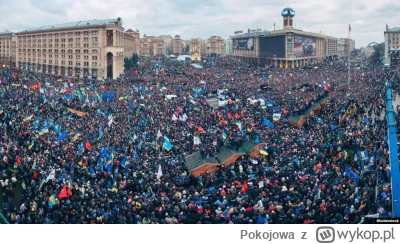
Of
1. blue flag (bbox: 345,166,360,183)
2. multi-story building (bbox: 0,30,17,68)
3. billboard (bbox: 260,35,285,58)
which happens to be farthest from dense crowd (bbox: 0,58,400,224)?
multi-story building (bbox: 0,30,17,68)

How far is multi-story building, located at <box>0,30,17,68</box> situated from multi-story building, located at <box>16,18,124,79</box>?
1415cm

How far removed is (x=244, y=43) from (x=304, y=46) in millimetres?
19821

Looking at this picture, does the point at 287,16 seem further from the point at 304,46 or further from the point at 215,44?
the point at 215,44

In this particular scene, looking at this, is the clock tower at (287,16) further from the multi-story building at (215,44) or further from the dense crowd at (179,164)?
the dense crowd at (179,164)

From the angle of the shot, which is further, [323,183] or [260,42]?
[260,42]

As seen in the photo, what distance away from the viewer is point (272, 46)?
4222 inches

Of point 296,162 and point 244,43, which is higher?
point 244,43

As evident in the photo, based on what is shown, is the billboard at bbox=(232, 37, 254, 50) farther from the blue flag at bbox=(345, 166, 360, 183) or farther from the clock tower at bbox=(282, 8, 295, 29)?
the blue flag at bbox=(345, 166, 360, 183)

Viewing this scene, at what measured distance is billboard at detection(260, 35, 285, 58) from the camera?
104 meters

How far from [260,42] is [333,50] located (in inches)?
3238

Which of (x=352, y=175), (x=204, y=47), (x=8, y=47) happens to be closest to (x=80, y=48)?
(x=8, y=47)
